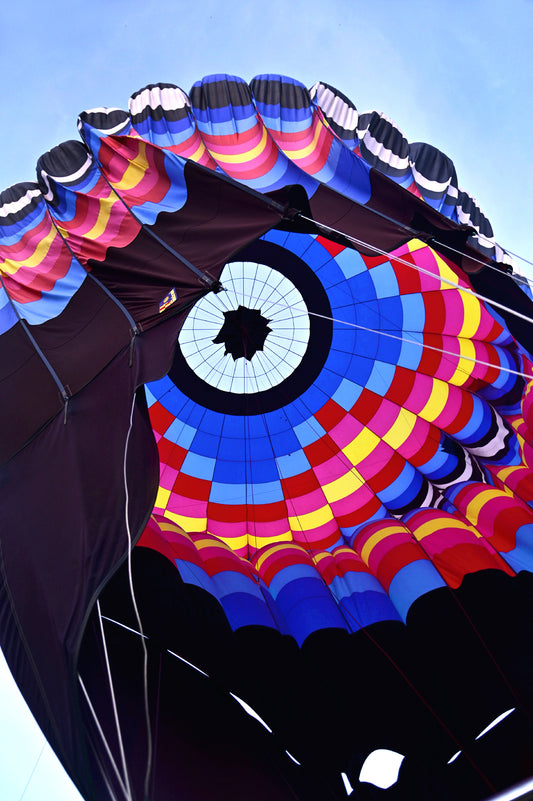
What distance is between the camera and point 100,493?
3375 mm

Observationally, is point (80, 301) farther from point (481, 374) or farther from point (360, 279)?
point (481, 374)

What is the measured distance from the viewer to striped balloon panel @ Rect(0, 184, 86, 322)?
4359 millimetres

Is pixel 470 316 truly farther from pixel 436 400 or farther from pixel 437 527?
pixel 437 527

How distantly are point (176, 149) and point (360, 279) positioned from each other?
245 cm

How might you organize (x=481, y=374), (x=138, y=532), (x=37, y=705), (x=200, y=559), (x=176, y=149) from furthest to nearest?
(x=481, y=374) < (x=200, y=559) < (x=176, y=149) < (x=138, y=532) < (x=37, y=705)

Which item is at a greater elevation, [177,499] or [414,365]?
[414,365]

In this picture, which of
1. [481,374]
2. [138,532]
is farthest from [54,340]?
[481,374]

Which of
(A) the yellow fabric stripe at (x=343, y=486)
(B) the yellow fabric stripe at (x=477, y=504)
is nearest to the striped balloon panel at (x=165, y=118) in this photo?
(A) the yellow fabric stripe at (x=343, y=486)

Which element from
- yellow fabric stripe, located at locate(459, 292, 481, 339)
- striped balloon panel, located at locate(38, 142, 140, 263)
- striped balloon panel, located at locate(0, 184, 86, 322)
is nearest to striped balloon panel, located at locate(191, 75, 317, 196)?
striped balloon panel, located at locate(38, 142, 140, 263)

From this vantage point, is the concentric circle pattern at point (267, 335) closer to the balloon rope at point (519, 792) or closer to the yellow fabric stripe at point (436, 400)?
the yellow fabric stripe at point (436, 400)

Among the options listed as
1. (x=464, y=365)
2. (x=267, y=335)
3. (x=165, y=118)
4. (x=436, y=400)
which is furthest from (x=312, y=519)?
(x=165, y=118)

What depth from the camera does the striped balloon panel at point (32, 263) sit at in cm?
436

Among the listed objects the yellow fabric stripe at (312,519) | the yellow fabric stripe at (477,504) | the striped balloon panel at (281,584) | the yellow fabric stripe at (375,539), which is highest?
the yellow fabric stripe at (477,504)

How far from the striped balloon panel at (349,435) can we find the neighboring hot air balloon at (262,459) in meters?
0.03
